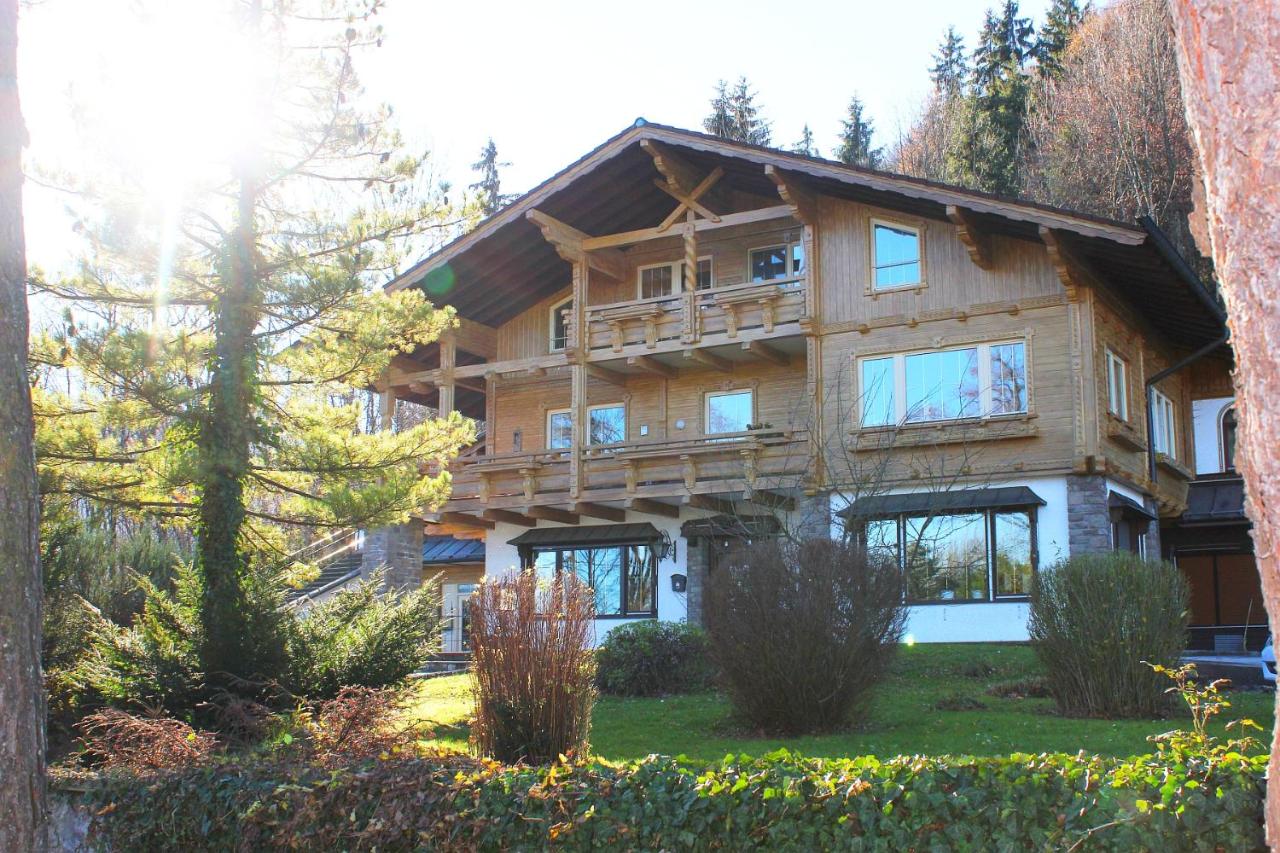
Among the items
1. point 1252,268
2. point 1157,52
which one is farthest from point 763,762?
point 1157,52

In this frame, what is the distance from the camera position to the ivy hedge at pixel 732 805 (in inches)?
228

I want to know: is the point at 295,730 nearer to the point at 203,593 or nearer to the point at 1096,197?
the point at 203,593

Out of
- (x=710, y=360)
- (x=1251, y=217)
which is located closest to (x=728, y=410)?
(x=710, y=360)

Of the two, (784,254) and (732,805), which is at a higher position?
(784,254)

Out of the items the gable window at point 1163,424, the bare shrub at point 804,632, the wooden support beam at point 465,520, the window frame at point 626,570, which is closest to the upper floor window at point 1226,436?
the gable window at point 1163,424

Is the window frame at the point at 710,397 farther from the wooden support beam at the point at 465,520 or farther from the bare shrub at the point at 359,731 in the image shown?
the bare shrub at the point at 359,731

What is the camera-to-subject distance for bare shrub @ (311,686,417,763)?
8.88 metres

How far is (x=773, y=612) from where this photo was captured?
1180cm

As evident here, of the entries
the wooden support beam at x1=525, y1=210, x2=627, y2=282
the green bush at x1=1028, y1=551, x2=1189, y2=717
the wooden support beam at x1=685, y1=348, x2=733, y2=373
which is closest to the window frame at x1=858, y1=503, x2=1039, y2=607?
the wooden support beam at x1=685, y1=348, x2=733, y2=373

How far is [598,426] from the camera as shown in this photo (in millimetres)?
26844

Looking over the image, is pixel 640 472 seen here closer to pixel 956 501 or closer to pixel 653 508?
pixel 653 508

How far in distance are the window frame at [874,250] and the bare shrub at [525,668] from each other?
14.3 meters

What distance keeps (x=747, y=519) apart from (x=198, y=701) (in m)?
13.2

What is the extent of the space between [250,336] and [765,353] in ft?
40.1
